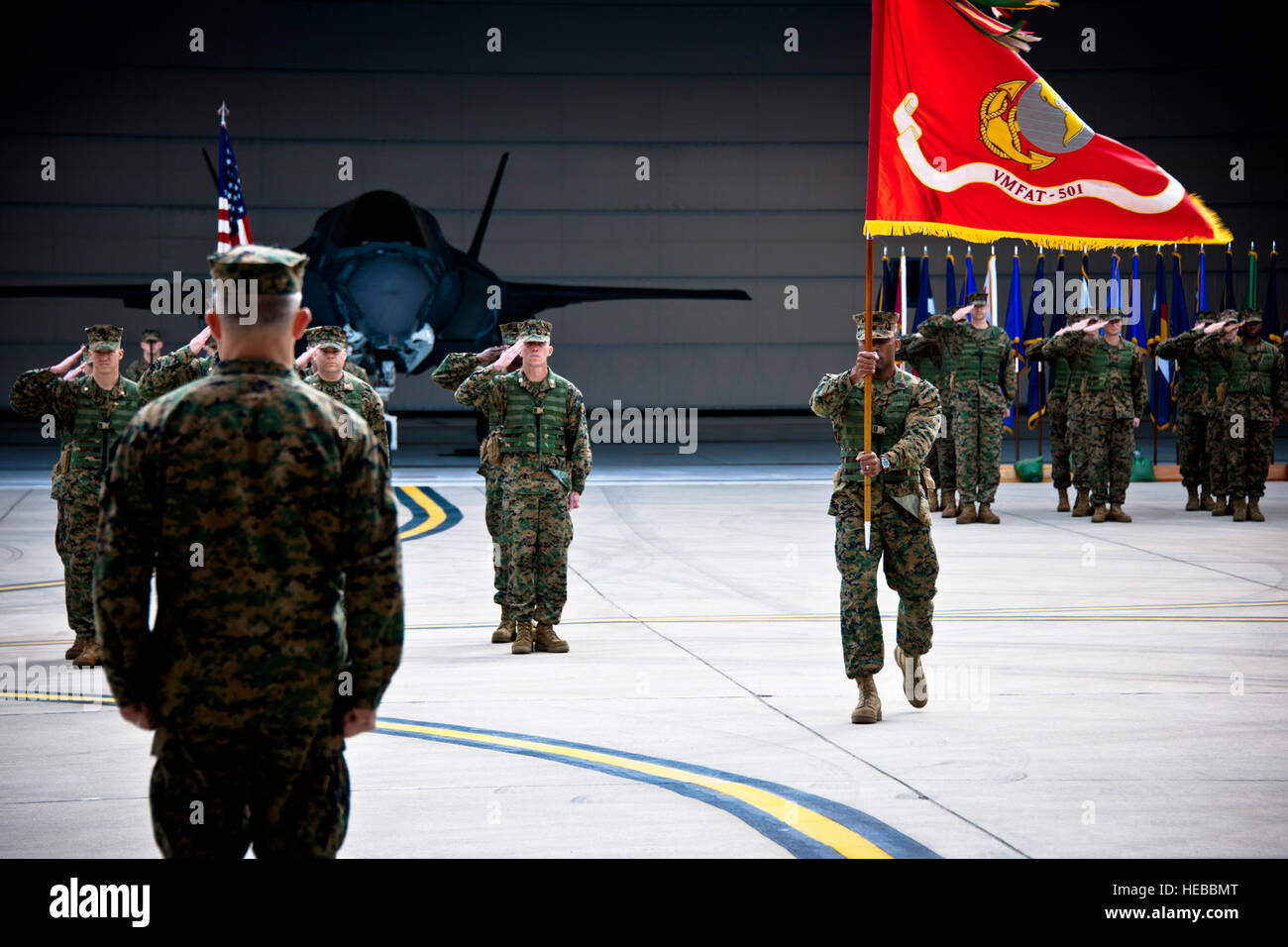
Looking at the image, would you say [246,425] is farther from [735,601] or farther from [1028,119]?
[735,601]

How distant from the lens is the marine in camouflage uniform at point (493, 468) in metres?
9.74

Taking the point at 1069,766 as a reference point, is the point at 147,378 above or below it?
above

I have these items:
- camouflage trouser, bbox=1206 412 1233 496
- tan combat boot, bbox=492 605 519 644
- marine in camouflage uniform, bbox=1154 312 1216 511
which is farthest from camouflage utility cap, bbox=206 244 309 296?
marine in camouflage uniform, bbox=1154 312 1216 511

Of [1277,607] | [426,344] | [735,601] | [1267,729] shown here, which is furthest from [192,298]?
[1267,729]

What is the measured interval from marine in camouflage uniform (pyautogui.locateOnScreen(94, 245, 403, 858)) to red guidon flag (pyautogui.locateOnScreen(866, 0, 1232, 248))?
15.8 feet

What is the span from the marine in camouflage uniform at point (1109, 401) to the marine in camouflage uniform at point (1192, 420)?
111 cm

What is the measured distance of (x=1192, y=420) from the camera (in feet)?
57.6

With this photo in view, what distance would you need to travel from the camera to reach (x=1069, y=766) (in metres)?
6.27

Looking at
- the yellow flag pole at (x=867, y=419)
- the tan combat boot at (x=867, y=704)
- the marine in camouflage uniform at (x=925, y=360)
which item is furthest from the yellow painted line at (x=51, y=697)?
the marine in camouflage uniform at (x=925, y=360)

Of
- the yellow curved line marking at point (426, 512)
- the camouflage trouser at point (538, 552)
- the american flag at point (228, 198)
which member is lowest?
the yellow curved line marking at point (426, 512)

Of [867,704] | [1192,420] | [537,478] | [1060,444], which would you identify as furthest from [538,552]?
[1192,420]

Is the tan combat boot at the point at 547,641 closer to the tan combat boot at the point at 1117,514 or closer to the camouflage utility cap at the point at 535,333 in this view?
the camouflage utility cap at the point at 535,333

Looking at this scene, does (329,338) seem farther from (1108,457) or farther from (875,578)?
(1108,457)

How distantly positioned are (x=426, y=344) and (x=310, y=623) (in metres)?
21.5
